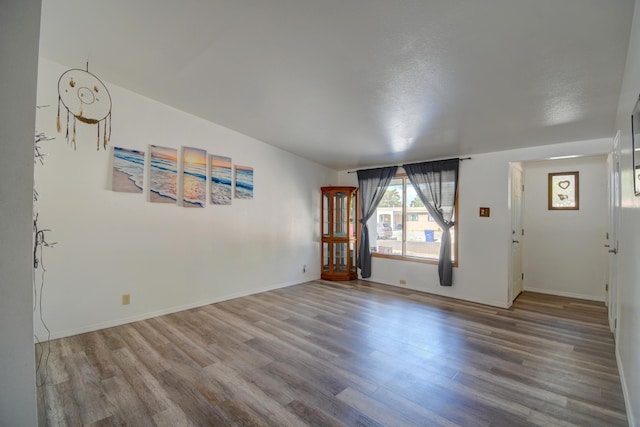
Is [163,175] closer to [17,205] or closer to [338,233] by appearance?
[17,205]

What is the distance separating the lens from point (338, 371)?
2.27m

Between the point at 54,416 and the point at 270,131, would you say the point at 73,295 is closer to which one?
the point at 54,416

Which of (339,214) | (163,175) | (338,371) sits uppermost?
(163,175)

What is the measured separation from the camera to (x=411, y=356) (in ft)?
8.30

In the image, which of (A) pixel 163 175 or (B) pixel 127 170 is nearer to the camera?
(B) pixel 127 170

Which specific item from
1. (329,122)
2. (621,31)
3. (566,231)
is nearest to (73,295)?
(329,122)

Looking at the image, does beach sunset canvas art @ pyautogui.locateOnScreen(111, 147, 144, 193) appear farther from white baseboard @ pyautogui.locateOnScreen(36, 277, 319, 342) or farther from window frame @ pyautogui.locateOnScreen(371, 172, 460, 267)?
window frame @ pyautogui.locateOnScreen(371, 172, 460, 267)

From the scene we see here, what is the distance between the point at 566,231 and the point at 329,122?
173 inches

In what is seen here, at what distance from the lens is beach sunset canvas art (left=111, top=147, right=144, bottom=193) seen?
3172 millimetres

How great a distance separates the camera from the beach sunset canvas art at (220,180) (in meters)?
4.01

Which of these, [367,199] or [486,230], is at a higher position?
[367,199]

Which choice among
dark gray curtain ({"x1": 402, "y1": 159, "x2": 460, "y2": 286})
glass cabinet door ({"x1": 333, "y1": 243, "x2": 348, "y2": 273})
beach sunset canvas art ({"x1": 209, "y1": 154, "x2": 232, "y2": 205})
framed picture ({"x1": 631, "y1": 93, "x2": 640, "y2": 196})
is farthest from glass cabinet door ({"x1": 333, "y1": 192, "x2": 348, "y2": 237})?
framed picture ({"x1": 631, "y1": 93, "x2": 640, "y2": 196})

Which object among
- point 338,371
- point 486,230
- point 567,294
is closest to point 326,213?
point 486,230

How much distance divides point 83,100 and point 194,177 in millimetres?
1424
